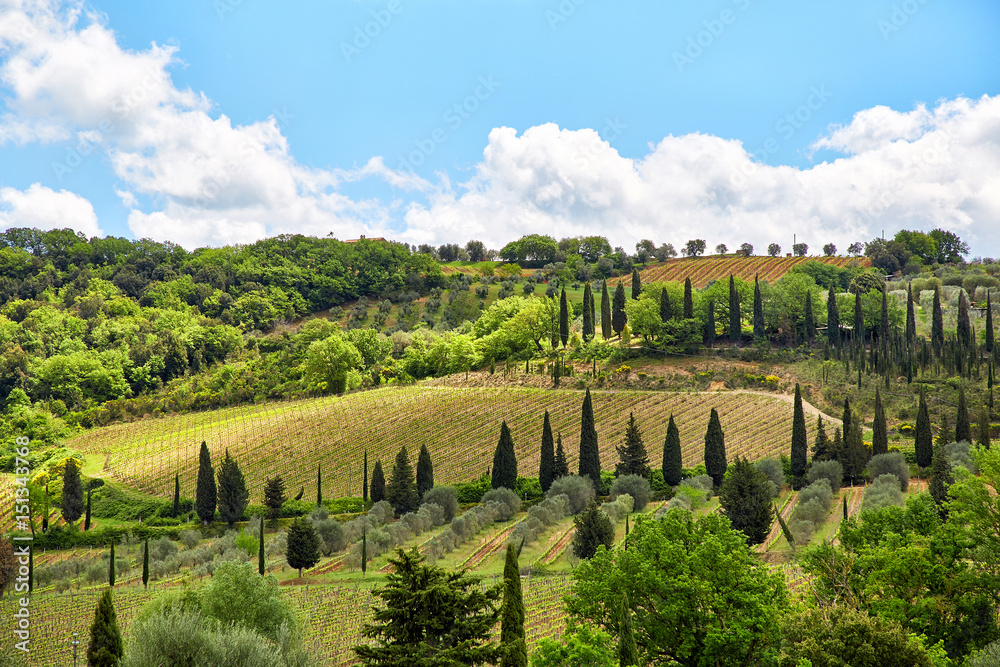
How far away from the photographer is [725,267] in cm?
14350

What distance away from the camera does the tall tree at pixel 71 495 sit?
57.7m

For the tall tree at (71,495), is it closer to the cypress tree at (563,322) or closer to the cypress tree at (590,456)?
the cypress tree at (590,456)

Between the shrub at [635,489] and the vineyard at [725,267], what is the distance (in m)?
86.2

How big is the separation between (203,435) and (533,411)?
3335cm

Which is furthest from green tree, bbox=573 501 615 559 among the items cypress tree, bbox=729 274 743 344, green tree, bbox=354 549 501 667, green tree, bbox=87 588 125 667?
cypress tree, bbox=729 274 743 344

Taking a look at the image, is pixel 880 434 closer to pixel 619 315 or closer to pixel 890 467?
pixel 890 467

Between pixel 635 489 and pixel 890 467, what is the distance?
17.3 meters

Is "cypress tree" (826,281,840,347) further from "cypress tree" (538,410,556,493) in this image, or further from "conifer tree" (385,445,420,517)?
"conifer tree" (385,445,420,517)

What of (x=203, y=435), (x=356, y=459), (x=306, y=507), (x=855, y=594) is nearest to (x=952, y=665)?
(x=855, y=594)

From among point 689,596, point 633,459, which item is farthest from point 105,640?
point 633,459

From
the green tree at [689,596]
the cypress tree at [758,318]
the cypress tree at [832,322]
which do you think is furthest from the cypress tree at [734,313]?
the green tree at [689,596]

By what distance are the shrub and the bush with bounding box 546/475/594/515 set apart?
1.77 m

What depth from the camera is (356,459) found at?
66.9 meters

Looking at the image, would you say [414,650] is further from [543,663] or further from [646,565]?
[646,565]
